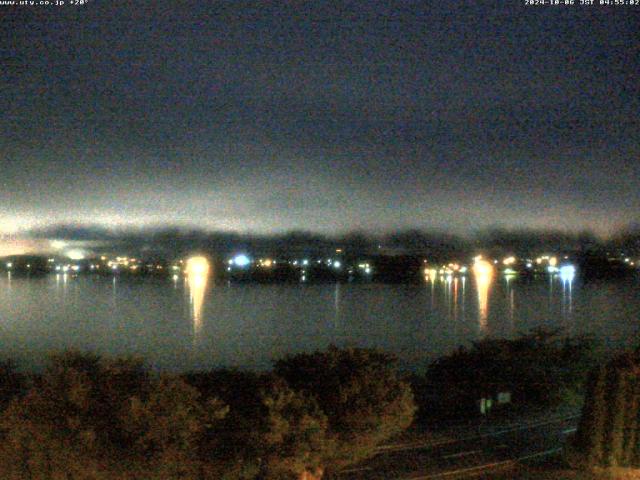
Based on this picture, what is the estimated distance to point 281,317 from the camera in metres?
58.4

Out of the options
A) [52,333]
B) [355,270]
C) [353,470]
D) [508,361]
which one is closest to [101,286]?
[355,270]

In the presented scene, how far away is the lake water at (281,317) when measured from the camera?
43.8m

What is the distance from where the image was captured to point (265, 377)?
10.2 meters

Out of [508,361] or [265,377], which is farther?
[508,361]

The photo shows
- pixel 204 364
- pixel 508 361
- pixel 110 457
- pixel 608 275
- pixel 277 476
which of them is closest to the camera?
pixel 110 457

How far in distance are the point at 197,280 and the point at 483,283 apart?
35.9 m

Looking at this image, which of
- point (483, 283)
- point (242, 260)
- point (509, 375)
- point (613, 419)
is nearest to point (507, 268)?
point (483, 283)

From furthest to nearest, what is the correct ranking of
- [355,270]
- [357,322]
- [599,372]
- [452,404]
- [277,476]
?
1. [355,270]
2. [357,322]
3. [452,404]
4. [599,372]
5. [277,476]

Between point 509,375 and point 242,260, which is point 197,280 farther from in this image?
point 509,375

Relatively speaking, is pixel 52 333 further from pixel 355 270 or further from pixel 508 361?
pixel 355 270

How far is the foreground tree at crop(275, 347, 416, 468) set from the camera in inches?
390

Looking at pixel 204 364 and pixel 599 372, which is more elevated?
pixel 599 372

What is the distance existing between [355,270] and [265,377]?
85303 millimetres

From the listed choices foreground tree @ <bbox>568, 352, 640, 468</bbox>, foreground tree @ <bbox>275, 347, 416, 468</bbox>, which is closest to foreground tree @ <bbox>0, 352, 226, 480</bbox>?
foreground tree @ <bbox>275, 347, 416, 468</bbox>
